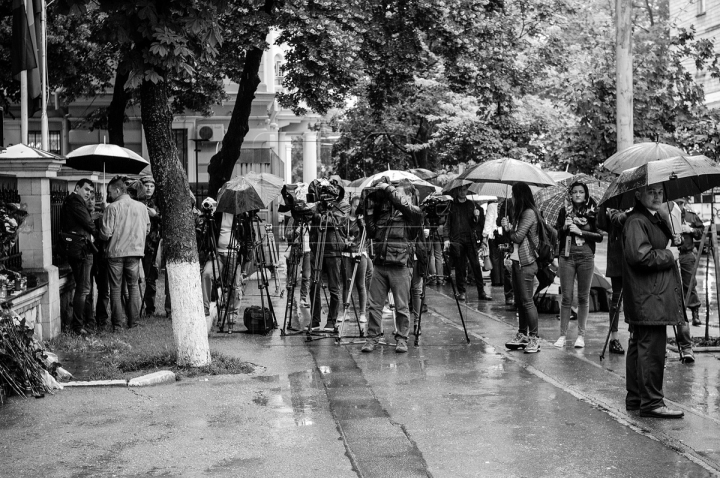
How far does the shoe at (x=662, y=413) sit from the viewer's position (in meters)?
7.44

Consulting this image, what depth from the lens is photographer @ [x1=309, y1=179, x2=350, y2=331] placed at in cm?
1195

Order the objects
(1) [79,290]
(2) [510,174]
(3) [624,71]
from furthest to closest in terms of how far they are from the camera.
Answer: (3) [624,71]
(1) [79,290]
(2) [510,174]

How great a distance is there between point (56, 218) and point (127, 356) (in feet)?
11.3

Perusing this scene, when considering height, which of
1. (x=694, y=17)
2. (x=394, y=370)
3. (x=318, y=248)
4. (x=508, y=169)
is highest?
(x=694, y=17)

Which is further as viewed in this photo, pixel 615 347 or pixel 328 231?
pixel 328 231

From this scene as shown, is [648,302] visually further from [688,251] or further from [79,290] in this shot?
[79,290]

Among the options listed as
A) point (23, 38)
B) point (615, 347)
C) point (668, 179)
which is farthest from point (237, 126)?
point (668, 179)

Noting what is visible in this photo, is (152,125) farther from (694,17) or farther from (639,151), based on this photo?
(694,17)

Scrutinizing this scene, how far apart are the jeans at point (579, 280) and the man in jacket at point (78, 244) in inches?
235

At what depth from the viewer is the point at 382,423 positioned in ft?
24.3

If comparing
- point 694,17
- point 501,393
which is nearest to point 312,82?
point 501,393

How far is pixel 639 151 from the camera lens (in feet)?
35.2

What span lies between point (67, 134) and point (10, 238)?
21193 mm

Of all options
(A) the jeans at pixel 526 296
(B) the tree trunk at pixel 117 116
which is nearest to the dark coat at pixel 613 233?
(A) the jeans at pixel 526 296
